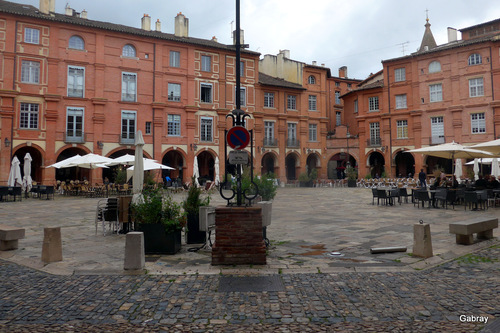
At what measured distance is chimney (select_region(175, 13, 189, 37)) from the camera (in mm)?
31641

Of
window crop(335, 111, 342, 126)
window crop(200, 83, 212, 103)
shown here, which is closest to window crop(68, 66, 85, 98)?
window crop(200, 83, 212, 103)

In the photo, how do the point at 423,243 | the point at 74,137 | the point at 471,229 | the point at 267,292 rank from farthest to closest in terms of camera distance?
the point at 74,137
the point at 471,229
the point at 423,243
the point at 267,292

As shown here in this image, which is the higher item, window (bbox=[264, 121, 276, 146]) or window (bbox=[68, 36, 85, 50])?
window (bbox=[68, 36, 85, 50])

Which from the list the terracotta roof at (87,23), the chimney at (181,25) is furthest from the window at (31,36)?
the chimney at (181,25)

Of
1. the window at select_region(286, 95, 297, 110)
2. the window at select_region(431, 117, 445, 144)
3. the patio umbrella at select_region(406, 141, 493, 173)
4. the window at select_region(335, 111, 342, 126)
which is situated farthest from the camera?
the window at select_region(335, 111, 342, 126)

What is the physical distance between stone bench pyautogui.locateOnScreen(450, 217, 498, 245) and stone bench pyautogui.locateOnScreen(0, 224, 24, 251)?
27.4 ft

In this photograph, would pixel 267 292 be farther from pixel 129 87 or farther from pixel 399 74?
pixel 399 74

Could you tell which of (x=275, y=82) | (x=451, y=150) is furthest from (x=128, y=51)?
(x=451, y=150)

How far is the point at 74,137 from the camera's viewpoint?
86.7ft

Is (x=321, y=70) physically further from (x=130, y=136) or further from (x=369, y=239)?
(x=369, y=239)

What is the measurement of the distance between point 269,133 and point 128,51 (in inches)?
583

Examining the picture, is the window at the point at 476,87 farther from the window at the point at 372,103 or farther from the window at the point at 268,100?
the window at the point at 268,100

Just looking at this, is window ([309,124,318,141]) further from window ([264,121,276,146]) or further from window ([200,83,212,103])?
window ([200,83,212,103])

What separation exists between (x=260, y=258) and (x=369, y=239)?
3.29 m
